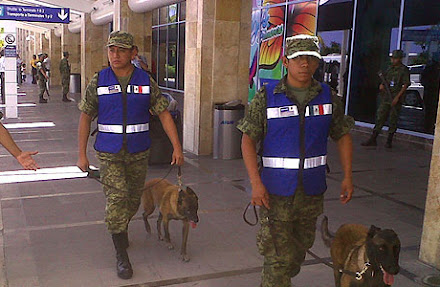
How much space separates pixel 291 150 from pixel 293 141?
6cm

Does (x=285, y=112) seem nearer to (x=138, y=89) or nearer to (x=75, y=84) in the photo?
(x=138, y=89)

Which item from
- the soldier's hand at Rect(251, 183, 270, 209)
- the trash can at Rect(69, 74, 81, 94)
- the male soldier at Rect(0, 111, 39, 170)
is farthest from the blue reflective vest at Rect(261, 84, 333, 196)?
the trash can at Rect(69, 74, 81, 94)

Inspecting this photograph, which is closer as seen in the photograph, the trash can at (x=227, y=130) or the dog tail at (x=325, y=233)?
the dog tail at (x=325, y=233)

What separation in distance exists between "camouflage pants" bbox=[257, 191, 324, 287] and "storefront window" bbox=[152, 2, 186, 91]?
63.4 feet

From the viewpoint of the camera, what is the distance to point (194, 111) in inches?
356

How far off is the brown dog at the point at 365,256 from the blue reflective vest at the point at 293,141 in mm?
426

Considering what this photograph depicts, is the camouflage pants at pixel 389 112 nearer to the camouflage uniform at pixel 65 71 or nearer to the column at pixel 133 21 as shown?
the column at pixel 133 21

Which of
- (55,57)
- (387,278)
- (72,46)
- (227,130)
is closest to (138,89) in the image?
(387,278)

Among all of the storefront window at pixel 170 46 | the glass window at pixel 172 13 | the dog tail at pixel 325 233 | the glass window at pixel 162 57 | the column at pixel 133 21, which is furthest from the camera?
the glass window at pixel 162 57

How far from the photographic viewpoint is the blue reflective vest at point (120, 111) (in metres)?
3.85

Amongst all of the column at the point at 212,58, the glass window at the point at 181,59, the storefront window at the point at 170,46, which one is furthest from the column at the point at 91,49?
the column at the point at 212,58

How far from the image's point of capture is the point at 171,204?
4.19 metres

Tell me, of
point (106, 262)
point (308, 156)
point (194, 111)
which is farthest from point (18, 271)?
point (194, 111)

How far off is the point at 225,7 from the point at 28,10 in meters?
10.1
